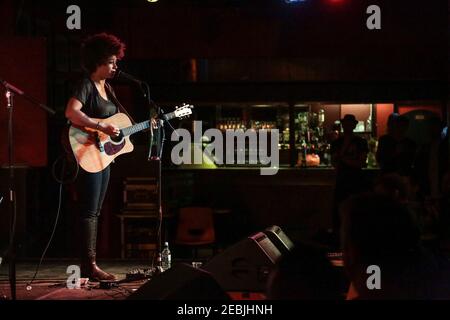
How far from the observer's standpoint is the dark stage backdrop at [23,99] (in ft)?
20.7

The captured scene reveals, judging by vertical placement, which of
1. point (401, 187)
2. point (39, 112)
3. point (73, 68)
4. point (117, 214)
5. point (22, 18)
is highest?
point (22, 18)

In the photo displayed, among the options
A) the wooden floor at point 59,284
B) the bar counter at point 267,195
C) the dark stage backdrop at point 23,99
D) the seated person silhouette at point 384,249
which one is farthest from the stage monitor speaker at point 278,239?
the bar counter at point 267,195

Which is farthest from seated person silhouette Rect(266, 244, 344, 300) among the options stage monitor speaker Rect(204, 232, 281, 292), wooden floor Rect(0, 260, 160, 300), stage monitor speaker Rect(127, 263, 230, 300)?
wooden floor Rect(0, 260, 160, 300)

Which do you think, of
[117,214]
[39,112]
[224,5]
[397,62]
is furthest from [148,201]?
[397,62]

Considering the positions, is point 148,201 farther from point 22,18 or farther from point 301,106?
point 301,106

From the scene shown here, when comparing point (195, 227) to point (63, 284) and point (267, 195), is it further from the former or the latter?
point (63, 284)

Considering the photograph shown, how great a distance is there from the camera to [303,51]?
22.3 ft

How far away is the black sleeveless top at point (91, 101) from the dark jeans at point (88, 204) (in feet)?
1.41

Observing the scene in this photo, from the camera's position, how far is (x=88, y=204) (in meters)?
4.98

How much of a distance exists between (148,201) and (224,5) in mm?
2125

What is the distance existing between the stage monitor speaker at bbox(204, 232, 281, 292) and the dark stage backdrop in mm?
2911

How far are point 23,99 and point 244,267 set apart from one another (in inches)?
128

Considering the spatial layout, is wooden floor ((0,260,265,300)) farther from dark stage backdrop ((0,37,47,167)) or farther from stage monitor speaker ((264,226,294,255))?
dark stage backdrop ((0,37,47,167))

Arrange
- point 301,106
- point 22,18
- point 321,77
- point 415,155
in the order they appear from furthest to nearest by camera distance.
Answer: point 301,106
point 321,77
point 22,18
point 415,155
